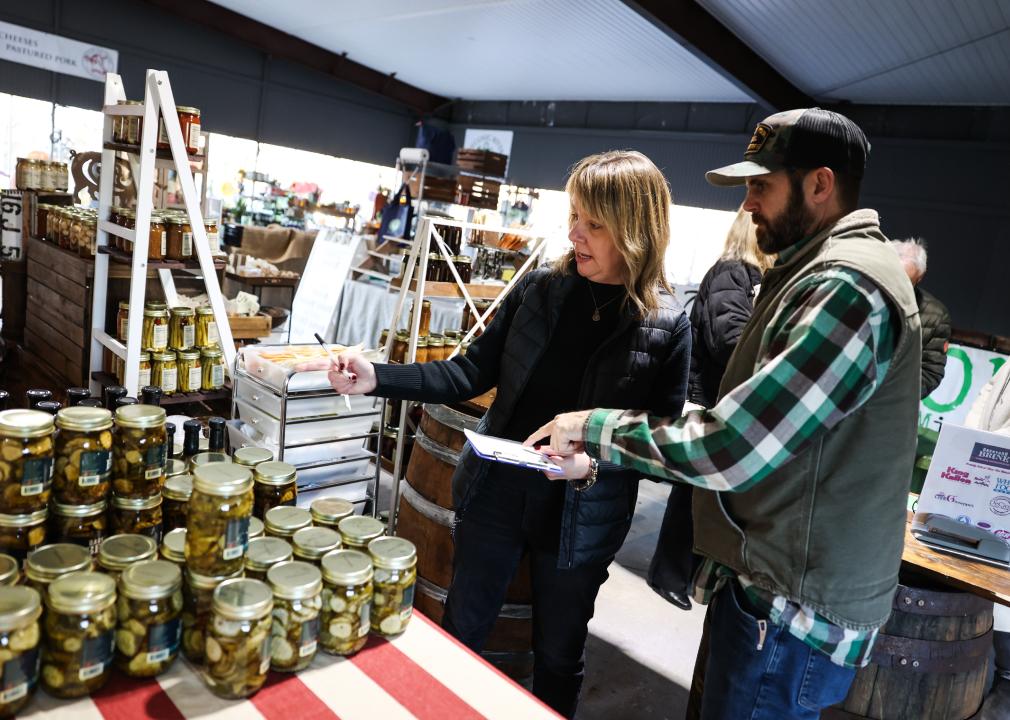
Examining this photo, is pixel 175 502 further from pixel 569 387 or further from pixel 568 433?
pixel 569 387

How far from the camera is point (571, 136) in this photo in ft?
45.8

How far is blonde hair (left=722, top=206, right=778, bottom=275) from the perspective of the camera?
3.23m

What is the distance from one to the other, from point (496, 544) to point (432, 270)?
2193 mm

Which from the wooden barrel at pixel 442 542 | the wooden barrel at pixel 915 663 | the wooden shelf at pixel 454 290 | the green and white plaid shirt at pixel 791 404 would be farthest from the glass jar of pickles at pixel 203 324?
the wooden barrel at pixel 915 663

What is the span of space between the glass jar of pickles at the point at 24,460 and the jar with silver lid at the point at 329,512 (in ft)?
1.49

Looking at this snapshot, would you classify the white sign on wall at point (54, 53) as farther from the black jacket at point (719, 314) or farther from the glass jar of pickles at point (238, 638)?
the glass jar of pickles at point (238, 638)

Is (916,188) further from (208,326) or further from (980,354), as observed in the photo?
(208,326)

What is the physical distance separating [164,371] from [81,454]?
6.96 ft

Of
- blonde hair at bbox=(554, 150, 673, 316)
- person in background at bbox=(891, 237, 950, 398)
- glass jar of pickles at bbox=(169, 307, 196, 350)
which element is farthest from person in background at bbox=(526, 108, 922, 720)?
person in background at bbox=(891, 237, 950, 398)

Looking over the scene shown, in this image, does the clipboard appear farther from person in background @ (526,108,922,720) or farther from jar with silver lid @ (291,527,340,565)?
jar with silver lid @ (291,527,340,565)

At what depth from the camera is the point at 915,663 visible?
190 cm

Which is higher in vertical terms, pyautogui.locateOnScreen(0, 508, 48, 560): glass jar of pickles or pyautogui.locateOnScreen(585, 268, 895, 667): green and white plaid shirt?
pyautogui.locateOnScreen(585, 268, 895, 667): green and white plaid shirt

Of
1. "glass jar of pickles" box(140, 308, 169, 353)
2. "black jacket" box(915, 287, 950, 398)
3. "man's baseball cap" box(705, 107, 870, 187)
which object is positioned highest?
"man's baseball cap" box(705, 107, 870, 187)

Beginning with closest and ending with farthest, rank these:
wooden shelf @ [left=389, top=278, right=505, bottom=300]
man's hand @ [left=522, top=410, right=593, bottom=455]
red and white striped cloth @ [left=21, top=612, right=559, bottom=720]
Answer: red and white striped cloth @ [left=21, top=612, right=559, bottom=720] → man's hand @ [left=522, top=410, right=593, bottom=455] → wooden shelf @ [left=389, top=278, right=505, bottom=300]
